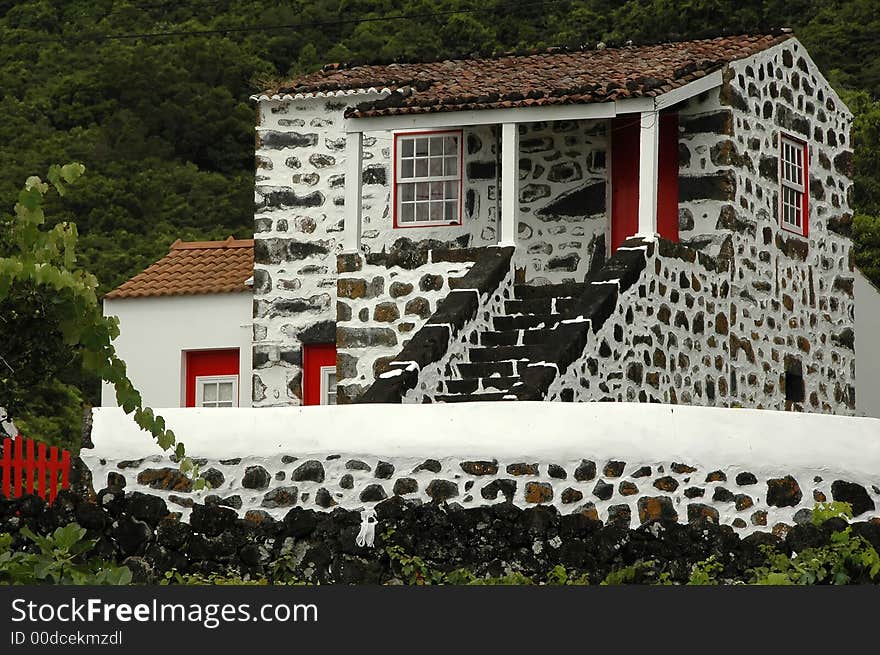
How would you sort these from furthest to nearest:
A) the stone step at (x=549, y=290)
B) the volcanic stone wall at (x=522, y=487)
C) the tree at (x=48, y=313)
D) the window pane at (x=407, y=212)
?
the window pane at (x=407, y=212) < the stone step at (x=549, y=290) < the volcanic stone wall at (x=522, y=487) < the tree at (x=48, y=313)

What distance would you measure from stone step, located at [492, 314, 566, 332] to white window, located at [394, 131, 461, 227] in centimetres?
245

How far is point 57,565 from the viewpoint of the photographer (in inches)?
507

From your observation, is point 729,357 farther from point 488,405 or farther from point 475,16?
point 475,16

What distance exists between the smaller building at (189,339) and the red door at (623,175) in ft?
17.0

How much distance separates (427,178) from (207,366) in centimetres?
472

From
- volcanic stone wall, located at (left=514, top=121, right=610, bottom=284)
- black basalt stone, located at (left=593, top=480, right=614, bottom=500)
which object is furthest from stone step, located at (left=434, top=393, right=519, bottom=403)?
black basalt stone, located at (left=593, top=480, right=614, bottom=500)

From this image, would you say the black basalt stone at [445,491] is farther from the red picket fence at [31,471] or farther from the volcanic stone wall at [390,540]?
the red picket fence at [31,471]

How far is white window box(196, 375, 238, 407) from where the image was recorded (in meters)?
25.0

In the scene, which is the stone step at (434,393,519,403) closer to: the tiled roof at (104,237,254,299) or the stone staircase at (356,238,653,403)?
the stone staircase at (356,238,653,403)

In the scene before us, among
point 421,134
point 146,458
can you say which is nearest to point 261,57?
point 421,134

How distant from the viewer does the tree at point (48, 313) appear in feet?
42.7

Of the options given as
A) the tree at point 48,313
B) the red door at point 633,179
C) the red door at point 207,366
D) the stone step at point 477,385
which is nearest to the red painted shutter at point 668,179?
the red door at point 633,179

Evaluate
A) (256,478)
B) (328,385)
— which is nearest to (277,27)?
(328,385)

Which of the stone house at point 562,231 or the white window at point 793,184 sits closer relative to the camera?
the stone house at point 562,231
